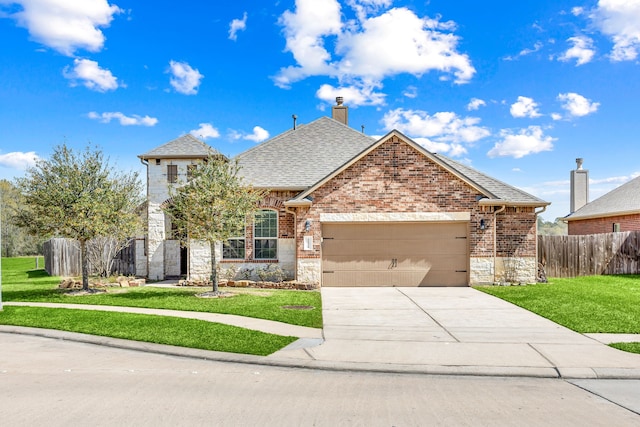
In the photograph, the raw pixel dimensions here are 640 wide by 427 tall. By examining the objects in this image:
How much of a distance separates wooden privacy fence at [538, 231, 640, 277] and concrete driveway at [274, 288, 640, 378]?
9.38m

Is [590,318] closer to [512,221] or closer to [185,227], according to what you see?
[512,221]

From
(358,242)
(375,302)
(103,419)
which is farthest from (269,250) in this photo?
(103,419)

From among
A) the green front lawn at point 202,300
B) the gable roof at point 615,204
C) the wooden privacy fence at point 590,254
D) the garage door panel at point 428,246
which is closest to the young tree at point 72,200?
the green front lawn at point 202,300

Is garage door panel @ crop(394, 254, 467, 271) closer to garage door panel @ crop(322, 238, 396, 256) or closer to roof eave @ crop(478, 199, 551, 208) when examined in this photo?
garage door panel @ crop(322, 238, 396, 256)

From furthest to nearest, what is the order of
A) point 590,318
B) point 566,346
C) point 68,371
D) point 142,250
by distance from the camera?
1. point 142,250
2. point 590,318
3. point 566,346
4. point 68,371

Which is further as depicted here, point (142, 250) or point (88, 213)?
point (142, 250)

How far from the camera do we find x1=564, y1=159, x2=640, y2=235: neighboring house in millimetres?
26125

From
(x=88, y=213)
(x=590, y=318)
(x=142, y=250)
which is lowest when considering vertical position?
(x=590, y=318)

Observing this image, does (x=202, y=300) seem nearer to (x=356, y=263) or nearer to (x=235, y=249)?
(x=235, y=249)

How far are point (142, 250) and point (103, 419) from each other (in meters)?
15.4

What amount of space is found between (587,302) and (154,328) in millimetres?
11799

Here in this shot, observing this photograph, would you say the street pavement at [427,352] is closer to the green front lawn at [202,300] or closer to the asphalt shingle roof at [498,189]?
the green front lawn at [202,300]

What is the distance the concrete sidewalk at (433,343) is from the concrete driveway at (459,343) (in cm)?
2

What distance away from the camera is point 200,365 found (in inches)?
287
